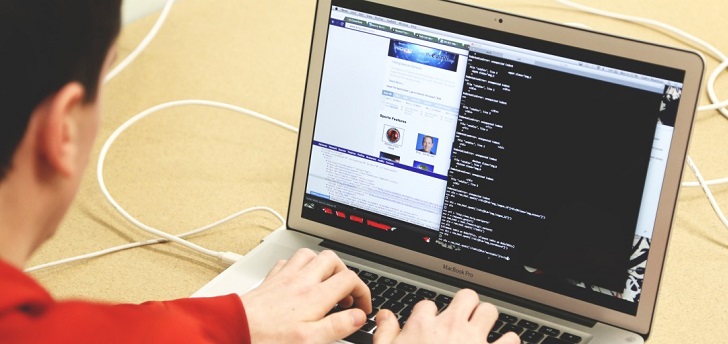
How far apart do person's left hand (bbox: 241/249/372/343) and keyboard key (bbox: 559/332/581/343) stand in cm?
20

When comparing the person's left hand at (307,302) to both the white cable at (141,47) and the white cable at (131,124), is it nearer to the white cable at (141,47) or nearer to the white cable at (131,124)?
the white cable at (131,124)

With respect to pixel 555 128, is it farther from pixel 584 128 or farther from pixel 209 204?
pixel 209 204

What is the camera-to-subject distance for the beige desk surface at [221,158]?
1.11m

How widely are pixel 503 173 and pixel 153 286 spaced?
43 centimetres

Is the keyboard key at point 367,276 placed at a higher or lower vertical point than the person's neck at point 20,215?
lower

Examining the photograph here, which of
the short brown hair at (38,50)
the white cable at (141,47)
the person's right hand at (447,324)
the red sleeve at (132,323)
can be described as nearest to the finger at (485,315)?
the person's right hand at (447,324)

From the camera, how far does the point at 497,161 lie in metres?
0.96

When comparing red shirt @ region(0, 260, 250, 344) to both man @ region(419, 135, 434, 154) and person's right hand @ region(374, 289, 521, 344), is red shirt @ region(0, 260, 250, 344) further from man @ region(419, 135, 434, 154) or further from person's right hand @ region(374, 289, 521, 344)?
man @ region(419, 135, 434, 154)

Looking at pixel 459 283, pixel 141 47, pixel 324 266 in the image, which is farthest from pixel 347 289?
pixel 141 47

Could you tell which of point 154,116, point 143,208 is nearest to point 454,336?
point 143,208

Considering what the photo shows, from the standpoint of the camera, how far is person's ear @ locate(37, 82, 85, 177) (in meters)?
0.58

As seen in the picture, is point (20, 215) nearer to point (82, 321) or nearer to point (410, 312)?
point (82, 321)

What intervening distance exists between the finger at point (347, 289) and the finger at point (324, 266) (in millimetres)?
16

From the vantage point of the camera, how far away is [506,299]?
1.00 m
